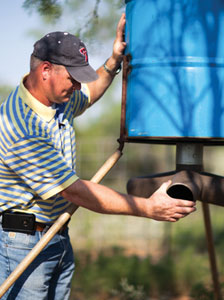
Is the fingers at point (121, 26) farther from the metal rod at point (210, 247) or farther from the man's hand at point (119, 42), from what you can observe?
the metal rod at point (210, 247)

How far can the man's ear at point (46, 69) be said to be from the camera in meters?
2.41

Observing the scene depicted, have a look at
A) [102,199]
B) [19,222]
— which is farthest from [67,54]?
[19,222]

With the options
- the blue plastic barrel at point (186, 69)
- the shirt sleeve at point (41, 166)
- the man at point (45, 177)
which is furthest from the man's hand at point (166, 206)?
the shirt sleeve at point (41, 166)

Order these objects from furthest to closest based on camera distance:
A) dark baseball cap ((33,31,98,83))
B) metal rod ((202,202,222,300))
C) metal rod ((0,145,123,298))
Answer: metal rod ((202,202,222,300)), dark baseball cap ((33,31,98,83)), metal rod ((0,145,123,298))

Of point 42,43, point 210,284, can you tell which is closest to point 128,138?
point 42,43

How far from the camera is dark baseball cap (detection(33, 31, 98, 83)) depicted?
2387 mm

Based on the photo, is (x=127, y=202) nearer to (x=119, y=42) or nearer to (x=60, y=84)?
(x=60, y=84)

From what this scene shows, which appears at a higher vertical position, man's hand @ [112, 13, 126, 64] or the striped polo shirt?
man's hand @ [112, 13, 126, 64]

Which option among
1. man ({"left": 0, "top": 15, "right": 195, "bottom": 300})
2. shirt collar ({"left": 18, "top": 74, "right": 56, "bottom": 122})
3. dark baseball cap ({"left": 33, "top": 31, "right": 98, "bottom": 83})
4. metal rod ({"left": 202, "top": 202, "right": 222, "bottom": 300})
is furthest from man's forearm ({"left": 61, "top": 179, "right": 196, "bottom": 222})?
metal rod ({"left": 202, "top": 202, "right": 222, "bottom": 300})

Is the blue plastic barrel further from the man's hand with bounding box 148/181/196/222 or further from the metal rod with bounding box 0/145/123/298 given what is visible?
the metal rod with bounding box 0/145/123/298

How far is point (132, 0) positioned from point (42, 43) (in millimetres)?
→ 487

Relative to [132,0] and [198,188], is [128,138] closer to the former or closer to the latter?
[198,188]

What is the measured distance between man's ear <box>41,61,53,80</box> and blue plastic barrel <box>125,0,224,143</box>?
0.47m

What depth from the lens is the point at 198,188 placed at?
2.32 meters
